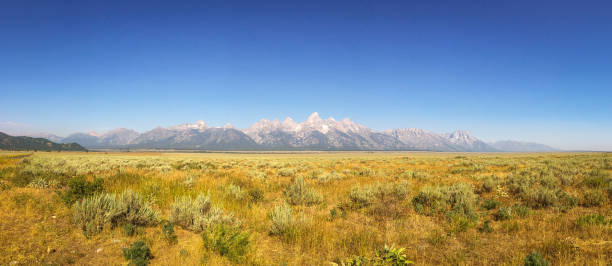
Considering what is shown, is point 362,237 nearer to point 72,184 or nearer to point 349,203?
point 349,203

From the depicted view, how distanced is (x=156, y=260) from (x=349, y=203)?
569cm

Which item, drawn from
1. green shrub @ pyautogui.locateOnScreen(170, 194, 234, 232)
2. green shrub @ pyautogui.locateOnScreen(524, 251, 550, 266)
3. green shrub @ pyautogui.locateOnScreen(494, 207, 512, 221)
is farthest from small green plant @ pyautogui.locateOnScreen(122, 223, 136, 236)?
green shrub @ pyautogui.locateOnScreen(494, 207, 512, 221)

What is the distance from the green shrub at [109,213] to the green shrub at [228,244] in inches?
96.0

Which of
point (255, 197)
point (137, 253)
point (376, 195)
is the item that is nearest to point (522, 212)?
point (376, 195)

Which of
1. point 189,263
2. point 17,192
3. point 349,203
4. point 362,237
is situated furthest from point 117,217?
point 349,203

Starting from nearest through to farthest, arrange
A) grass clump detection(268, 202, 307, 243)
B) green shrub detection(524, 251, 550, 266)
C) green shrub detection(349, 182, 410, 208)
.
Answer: green shrub detection(524, 251, 550, 266)
grass clump detection(268, 202, 307, 243)
green shrub detection(349, 182, 410, 208)

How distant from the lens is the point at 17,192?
8.12m

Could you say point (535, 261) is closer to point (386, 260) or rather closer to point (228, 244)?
point (386, 260)

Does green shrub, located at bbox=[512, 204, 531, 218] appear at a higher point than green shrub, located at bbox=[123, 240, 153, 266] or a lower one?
higher

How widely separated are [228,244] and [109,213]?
3281 millimetres

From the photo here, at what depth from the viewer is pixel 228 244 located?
454cm

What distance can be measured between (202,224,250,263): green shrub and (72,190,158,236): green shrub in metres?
2.44

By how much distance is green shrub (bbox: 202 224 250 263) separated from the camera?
14.4 ft

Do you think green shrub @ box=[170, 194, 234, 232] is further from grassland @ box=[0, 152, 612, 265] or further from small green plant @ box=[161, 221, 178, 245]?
small green plant @ box=[161, 221, 178, 245]
